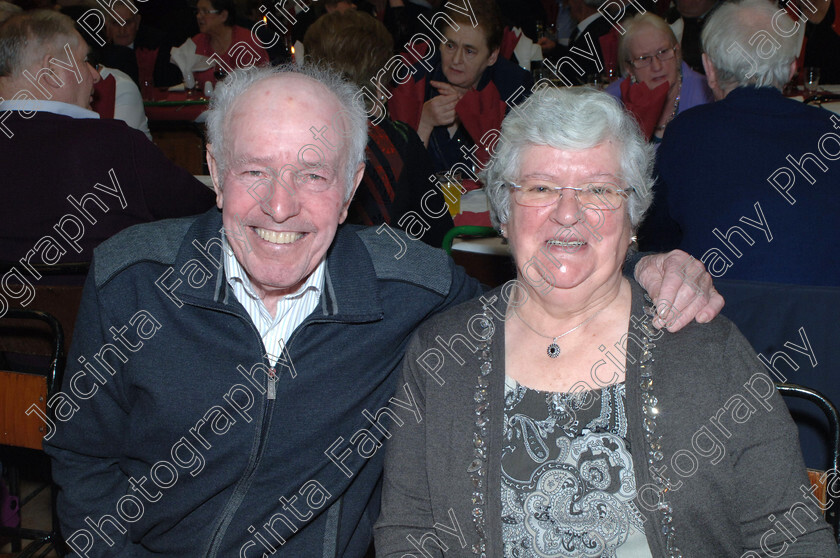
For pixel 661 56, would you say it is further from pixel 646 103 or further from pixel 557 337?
pixel 557 337

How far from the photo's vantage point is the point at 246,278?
163cm

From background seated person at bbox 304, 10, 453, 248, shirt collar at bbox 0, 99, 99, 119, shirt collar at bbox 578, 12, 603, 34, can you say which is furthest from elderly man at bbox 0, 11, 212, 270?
shirt collar at bbox 578, 12, 603, 34

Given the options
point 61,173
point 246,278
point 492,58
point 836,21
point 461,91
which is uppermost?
point 246,278

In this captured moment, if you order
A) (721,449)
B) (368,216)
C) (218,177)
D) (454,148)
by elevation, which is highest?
(218,177)

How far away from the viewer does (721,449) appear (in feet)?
4.46

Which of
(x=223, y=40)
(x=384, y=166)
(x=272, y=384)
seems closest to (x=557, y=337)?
(x=272, y=384)

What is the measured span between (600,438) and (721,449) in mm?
217

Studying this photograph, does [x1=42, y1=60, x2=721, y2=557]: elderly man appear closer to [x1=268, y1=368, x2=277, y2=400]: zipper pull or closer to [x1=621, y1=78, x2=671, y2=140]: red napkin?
[x1=268, y1=368, x2=277, y2=400]: zipper pull

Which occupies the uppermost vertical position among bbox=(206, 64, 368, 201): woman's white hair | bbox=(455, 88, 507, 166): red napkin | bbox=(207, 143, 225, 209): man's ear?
bbox=(206, 64, 368, 201): woman's white hair

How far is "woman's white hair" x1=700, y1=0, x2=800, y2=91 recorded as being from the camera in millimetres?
2488

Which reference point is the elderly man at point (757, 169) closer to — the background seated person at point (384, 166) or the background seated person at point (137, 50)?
the background seated person at point (384, 166)

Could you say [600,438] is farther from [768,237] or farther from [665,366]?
[768,237]

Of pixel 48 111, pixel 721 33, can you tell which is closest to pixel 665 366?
pixel 721 33

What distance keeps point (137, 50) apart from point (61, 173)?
4719mm
